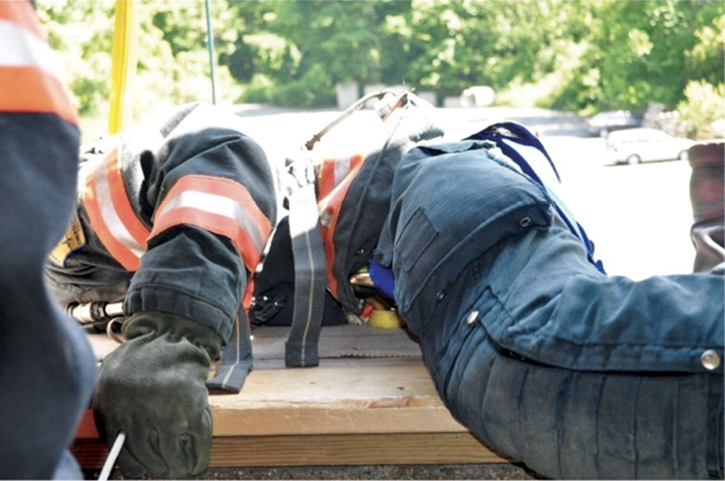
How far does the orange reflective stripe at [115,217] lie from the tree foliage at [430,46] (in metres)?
2.14

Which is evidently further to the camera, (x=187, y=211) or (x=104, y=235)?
(x=104, y=235)

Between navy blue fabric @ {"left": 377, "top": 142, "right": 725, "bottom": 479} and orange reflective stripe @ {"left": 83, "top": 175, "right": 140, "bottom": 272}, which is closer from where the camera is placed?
navy blue fabric @ {"left": 377, "top": 142, "right": 725, "bottom": 479}

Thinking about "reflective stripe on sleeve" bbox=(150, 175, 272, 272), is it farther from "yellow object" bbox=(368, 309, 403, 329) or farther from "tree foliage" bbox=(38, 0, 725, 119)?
"tree foliage" bbox=(38, 0, 725, 119)

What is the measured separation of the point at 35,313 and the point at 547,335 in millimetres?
550

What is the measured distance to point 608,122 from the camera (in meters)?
3.73

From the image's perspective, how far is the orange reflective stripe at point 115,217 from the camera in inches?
52.4

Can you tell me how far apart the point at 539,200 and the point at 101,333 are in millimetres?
781

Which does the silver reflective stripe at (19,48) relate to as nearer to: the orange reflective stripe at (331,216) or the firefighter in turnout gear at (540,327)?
the firefighter in turnout gear at (540,327)

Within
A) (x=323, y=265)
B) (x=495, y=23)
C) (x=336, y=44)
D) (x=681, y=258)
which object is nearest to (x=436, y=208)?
(x=323, y=265)

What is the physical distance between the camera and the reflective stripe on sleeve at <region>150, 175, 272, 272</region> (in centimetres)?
117

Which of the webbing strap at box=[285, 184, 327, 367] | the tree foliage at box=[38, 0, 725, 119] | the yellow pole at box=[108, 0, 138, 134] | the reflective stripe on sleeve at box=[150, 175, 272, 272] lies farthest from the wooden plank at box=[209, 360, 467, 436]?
the tree foliage at box=[38, 0, 725, 119]

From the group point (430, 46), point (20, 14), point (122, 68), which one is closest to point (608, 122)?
point (430, 46)

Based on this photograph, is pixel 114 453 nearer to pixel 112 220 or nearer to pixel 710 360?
pixel 112 220

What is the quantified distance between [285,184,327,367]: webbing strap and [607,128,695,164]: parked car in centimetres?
100
